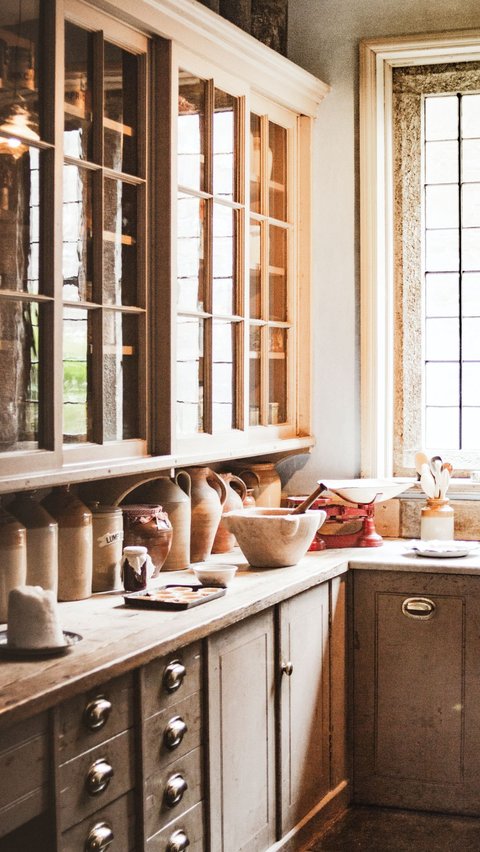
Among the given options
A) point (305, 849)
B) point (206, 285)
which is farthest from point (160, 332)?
point (305, 849)

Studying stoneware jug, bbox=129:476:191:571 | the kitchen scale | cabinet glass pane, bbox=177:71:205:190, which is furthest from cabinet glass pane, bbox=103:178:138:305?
the kitchen scale

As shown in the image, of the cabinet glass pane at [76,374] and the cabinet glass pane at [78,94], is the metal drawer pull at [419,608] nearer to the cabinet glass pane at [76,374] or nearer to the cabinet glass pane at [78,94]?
the cabinet glass pane at [76,374]

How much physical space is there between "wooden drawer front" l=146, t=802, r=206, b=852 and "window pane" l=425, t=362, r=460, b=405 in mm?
2402

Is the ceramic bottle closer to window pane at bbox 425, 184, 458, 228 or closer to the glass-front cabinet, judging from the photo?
the glass-front cabinet

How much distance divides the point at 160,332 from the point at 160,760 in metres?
1.38

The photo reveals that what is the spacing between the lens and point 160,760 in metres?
2.69

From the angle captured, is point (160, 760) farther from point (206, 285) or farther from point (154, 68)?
point (154, 68)

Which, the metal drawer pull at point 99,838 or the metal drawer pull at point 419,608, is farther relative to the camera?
the metal drawer pull at point 419,608

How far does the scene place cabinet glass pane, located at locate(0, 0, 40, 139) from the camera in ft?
A: 8.86

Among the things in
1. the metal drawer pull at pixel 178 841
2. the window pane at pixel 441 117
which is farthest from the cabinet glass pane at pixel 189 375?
the window pane at pixel 441 117

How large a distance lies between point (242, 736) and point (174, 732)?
1.50 ft

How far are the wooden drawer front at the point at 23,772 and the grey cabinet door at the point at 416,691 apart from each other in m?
1.95

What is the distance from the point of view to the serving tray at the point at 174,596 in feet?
9.96

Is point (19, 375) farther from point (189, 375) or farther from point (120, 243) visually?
point (189, 375)
